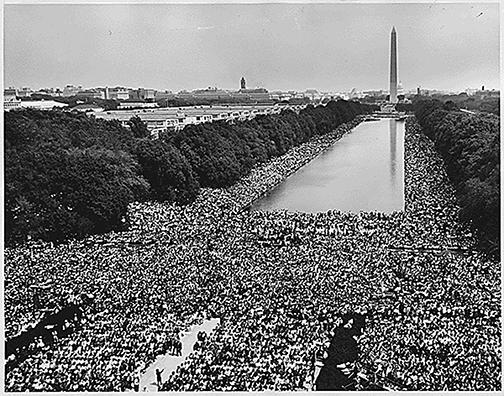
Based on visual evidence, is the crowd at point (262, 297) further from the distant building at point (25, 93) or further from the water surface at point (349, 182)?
the distant building at point (25, 93)

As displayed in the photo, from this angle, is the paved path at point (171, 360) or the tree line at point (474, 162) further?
the tree line at point (474, 162)

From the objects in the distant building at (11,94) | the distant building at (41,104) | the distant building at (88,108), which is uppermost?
the distant building at (11,94)

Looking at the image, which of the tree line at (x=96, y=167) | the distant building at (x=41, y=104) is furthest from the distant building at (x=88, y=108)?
the distant building at (x=41, y=104)

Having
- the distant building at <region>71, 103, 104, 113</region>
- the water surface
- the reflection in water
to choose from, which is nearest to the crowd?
the water surface

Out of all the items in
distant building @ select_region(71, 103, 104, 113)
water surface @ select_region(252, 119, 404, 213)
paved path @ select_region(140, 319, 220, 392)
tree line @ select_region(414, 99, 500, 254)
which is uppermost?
distant building @ select_region(71, 103, 104, 113)

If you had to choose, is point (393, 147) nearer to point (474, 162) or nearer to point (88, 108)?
point (474, 162)

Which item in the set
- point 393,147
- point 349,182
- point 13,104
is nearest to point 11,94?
point 13,104

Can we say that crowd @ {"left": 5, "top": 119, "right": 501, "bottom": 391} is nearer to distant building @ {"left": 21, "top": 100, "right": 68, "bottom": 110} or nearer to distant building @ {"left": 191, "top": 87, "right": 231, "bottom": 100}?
distant building @ {"left": 21, "top": 100, "right": 68, "bottom": 110}
